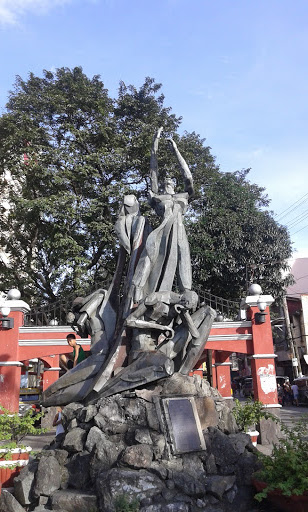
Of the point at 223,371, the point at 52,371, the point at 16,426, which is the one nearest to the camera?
the point at 16,426

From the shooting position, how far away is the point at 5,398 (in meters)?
10.8

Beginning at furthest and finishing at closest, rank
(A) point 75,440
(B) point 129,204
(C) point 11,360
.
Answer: (C) point 11,360, (B) point 129,204, (A) point 75,440

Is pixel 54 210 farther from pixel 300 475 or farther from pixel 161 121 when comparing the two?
pixel 300 475

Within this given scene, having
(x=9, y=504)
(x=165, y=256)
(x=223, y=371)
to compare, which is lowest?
(x=9, y=504)

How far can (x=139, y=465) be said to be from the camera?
3936 millimetres

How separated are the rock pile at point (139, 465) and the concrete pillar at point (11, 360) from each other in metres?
6.64

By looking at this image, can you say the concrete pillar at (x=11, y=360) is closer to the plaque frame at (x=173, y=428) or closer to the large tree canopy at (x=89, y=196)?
the large tree canopy at (x=89, y=196)

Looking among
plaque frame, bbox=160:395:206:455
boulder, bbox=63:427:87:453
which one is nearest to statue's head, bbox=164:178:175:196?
plaque frame, bbox=160:395:206:455

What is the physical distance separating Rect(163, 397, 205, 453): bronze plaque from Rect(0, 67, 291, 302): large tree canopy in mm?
10041

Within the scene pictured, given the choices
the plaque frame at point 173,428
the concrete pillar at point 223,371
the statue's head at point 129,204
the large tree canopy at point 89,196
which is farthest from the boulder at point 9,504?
the concrete pillar at point 223,371

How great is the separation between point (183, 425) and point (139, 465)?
23.9 inches

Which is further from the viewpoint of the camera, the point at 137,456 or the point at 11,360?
the point at 11,360

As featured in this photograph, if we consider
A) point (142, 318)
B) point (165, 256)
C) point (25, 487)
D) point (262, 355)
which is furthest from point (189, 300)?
point (262, 355)

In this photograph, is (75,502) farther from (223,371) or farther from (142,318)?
(223,371)
